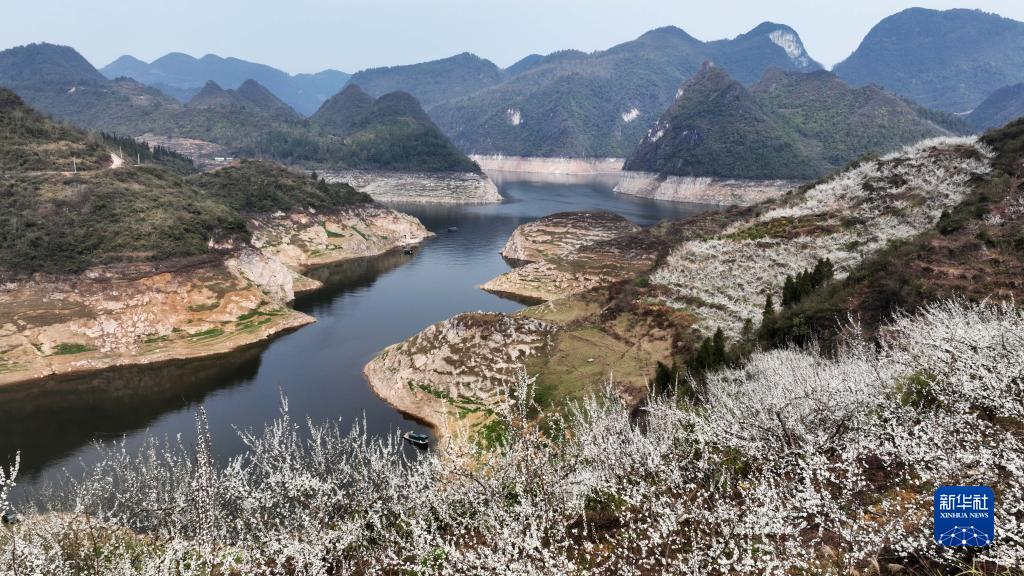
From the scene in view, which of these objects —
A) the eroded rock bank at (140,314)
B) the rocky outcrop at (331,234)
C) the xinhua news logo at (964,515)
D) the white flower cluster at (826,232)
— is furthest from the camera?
the rocky outcrop at (331,234)

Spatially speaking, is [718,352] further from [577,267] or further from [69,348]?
[69,348]

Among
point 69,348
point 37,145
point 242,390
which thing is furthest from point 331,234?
point 242,390

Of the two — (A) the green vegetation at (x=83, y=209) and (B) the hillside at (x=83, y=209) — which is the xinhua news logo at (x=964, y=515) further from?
(B) the hillside at (x=83, y=209)

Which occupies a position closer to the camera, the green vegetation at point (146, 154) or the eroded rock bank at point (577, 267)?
the eroded rock bank at point (577, 267)

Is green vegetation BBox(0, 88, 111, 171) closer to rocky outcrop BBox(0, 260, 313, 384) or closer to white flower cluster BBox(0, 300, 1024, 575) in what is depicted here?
rocky outcrop BBox(0, 260, 313, 384)

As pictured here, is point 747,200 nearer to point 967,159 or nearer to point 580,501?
point 967,159

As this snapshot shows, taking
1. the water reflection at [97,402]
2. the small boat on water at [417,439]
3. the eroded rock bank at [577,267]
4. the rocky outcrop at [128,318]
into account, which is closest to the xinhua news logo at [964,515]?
the small boat on water at [417,439]

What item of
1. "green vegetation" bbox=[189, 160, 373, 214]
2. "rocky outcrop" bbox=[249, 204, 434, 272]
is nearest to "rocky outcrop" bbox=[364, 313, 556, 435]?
"rocky outcrop" bbox=[249, 204, 434, 272]
